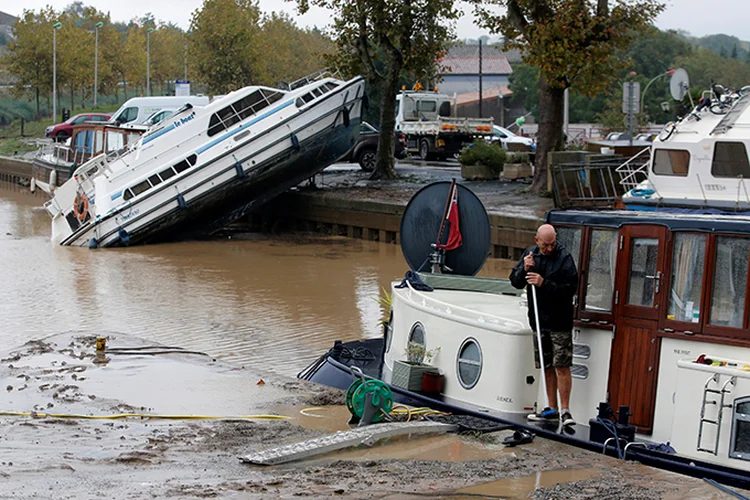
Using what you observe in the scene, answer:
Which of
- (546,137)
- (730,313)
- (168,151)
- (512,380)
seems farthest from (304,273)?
(730,313)

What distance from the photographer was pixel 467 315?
9.48 metres

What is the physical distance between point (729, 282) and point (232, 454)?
3889 mm

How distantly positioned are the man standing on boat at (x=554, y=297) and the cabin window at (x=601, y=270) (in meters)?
0.27

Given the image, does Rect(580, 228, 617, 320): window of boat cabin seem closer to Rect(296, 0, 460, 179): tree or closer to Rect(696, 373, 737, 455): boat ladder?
Rect(696, 373, 737, 455): boat ladder

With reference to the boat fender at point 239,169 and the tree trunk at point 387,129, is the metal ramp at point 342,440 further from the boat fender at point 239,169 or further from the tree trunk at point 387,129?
the tree trunk at point 387,129

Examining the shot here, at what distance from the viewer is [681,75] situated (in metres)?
18.2

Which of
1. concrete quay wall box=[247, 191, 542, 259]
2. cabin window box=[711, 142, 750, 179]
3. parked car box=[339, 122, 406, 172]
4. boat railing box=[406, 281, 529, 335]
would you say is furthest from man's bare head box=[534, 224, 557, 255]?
parked car box=[339, 122, 406, 172]

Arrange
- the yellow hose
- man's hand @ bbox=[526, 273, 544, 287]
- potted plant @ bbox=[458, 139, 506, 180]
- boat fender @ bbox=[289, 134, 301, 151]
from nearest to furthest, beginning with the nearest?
1. man's hand @ bbox=[526, 273, 544, 287]
2. the yellow hose
3. boat fender @ bbox=[289, 134, 301, 151]
4. potted plant @ bbox=[458, 139, 506, 180]

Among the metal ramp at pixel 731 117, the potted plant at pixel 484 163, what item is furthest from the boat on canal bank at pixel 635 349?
the potted plant at pixel 484 163

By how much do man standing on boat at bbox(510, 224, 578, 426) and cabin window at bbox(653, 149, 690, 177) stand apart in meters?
9.45

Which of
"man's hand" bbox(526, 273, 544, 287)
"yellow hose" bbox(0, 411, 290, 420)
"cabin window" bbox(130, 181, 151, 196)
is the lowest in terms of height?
"yellow hose" bbox(0, 411, 290, 420)

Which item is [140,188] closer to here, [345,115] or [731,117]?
[345,115]

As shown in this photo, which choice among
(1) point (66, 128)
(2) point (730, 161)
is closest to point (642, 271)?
(2) point (730, 161)

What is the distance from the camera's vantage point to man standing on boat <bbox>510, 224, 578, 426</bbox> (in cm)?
827
